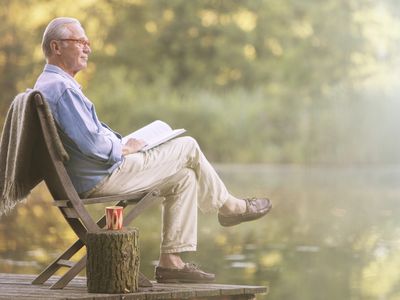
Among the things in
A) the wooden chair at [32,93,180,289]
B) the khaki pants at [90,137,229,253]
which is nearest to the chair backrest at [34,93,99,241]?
the wooden chair at [32,93,180,289]

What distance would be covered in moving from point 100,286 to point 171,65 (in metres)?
19.1

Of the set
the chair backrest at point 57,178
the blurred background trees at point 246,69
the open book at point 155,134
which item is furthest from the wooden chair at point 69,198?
the blurred background trees at point 246,69

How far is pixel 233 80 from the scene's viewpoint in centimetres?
2334

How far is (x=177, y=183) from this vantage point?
4.73 meters

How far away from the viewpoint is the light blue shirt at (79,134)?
4.50 metres

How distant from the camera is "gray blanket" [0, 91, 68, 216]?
4.44m

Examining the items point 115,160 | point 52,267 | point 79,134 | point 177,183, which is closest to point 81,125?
point 79,134

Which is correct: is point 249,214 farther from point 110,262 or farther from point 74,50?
point 74,50

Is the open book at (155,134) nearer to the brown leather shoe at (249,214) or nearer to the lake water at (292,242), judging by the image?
the brown leather shoe at (249,214)

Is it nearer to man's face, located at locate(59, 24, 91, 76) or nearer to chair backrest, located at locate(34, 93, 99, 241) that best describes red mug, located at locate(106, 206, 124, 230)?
chair backrest, located at locate(34, 93, 99, 241)

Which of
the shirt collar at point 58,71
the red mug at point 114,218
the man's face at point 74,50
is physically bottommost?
the red mug at point 114,218

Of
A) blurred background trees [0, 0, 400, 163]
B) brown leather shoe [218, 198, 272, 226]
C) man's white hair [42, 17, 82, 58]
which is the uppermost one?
blurred background trees [0, 0, 400, 163]

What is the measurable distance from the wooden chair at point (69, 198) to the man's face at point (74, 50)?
0.89ft

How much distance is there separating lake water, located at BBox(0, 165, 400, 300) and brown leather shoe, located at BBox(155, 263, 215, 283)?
272cm
